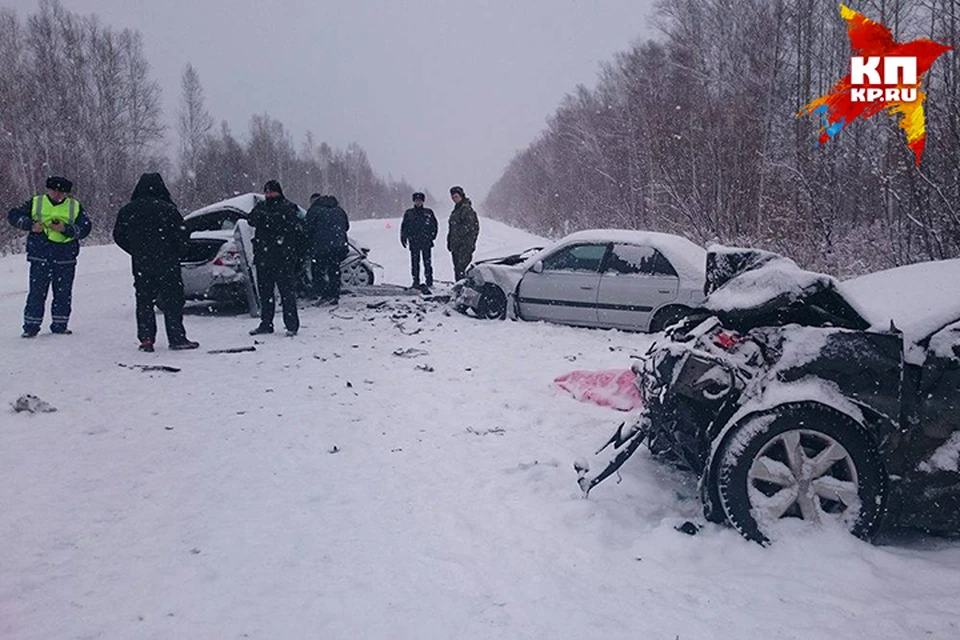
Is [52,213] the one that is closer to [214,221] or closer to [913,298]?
[214,221]

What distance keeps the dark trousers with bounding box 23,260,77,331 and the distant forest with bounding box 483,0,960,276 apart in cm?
1012

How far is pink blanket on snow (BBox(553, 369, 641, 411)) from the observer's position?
5.26 meters

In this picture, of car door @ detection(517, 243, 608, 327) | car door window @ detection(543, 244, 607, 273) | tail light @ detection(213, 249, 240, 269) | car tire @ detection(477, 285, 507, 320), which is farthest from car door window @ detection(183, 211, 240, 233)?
car door window @ detection(543, 244, 607, 273)

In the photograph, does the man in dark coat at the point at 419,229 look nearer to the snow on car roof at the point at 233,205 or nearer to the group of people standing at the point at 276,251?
the snow on car roof at the point at 233,205

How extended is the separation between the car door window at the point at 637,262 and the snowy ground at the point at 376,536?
301 centimetres

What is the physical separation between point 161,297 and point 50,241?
1.68 m

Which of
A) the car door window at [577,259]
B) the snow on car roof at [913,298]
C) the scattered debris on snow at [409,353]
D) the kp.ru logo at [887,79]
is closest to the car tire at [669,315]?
the car door window at [577,259]

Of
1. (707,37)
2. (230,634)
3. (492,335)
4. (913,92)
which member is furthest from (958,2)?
(707,37)

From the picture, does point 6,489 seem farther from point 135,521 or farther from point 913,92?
point 913,92

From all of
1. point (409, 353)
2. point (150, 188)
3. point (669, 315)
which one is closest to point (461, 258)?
point (409, 353)

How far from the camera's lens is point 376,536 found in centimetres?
311

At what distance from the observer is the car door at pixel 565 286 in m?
8.39

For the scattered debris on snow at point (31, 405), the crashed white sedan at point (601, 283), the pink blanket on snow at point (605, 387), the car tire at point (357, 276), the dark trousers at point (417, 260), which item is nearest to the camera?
the scattered debris on snow at point (31, 405)

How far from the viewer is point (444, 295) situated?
11.3 m
